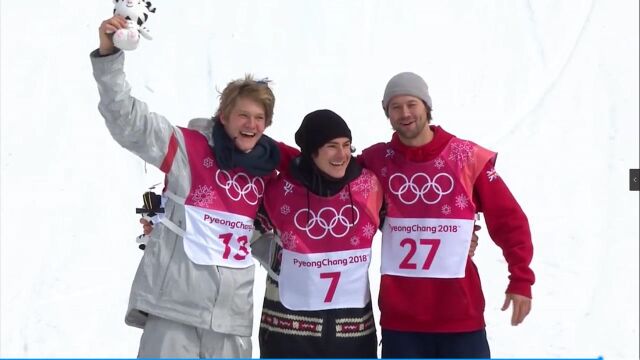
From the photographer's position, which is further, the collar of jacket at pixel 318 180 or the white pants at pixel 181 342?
the collar of jacket at pixel 318 180

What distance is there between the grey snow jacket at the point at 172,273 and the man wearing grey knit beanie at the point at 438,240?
0.54m

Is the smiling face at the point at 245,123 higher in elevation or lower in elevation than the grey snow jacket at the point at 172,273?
higher

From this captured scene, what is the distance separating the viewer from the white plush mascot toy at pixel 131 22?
210cm

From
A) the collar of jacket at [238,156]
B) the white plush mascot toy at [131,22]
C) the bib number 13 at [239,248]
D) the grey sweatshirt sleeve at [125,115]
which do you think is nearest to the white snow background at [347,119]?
the bib number 13 at [239,248]

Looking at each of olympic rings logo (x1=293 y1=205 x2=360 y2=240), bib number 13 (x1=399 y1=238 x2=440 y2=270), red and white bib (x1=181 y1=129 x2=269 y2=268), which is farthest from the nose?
bib number 13 (x1=399 y1=238 x2=440 y2=270)

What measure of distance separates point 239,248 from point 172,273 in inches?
9.4

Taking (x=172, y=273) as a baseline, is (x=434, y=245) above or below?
above

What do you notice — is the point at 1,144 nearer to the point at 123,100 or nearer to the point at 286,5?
the point at 286,5

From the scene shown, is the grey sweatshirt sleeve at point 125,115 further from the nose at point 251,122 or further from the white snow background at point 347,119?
the white snow background at point 347,119

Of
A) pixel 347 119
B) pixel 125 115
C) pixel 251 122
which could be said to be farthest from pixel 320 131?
pixel 347 119

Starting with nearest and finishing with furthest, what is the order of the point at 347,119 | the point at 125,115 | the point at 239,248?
the point at 125,115, the point at 239,248, the point at 347,119

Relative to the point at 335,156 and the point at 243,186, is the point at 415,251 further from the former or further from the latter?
the point at 243,186

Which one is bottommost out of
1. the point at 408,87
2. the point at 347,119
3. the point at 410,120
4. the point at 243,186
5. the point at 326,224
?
the point at 326,224

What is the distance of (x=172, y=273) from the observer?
2.26 m
